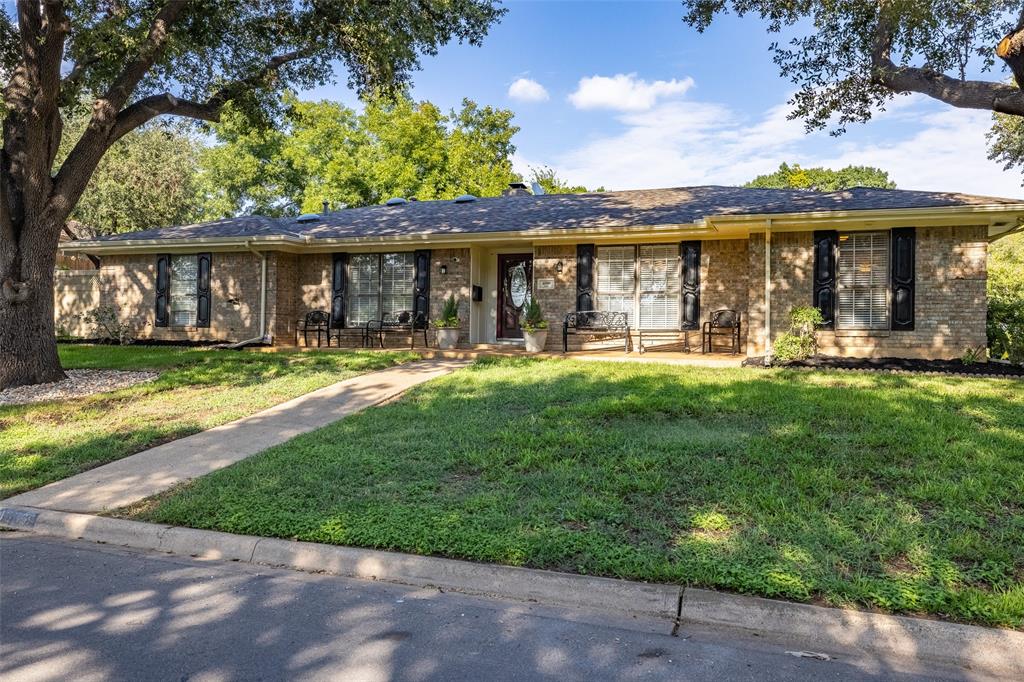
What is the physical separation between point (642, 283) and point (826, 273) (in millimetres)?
3488

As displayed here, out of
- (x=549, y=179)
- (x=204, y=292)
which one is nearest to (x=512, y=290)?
(x=204, y=292)

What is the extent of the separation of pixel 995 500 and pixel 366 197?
30.2 meters

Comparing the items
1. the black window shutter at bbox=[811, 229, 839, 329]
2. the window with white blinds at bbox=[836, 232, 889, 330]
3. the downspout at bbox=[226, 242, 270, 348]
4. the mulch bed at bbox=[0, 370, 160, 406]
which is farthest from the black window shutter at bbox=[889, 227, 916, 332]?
the downspout at bbox=[226, 242, 270, 348]

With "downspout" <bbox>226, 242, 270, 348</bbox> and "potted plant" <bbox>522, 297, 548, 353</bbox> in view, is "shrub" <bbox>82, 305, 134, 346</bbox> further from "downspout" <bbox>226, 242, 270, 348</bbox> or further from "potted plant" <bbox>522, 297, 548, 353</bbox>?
"potted plant" <bbox>522, 297, 548, 353</bbox>

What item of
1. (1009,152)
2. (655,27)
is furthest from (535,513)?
(1009,152)

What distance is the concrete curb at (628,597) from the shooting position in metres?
2.94

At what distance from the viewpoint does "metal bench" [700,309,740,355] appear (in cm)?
1275

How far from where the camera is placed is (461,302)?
48.6 ft

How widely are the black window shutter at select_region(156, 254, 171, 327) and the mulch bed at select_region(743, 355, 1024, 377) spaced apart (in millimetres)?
13814

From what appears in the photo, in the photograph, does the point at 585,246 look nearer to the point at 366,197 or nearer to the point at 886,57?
the point at 886,57

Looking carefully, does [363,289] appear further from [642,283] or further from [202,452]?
[202,452]

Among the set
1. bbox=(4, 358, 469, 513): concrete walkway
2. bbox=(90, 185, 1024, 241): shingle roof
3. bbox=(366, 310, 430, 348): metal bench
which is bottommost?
bbox=(4, 358, 469, 513): concrete walkway

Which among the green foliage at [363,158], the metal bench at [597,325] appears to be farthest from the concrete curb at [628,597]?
the green foliage at [363,158]

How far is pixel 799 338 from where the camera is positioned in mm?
11078
